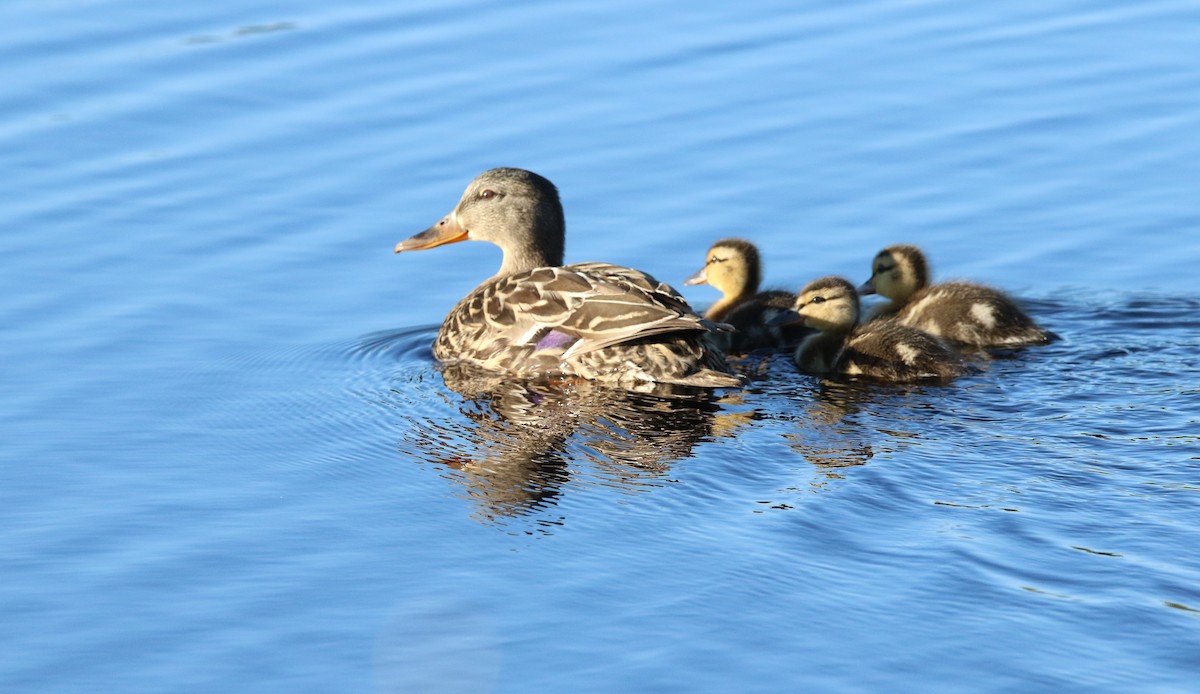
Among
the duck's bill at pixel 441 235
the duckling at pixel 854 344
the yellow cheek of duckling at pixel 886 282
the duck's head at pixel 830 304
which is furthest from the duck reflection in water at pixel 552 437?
the yellow cheek of duckling at pixel 886 282

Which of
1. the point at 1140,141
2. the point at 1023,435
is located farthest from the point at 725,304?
the point at 1140,141

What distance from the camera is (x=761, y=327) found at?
8156 millimetres

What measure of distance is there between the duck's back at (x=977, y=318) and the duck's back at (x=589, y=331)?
1069 millimetres

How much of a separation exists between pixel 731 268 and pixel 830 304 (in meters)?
0.66

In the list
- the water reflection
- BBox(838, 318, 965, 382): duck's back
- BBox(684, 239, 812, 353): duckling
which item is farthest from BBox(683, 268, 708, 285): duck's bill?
the water reflection

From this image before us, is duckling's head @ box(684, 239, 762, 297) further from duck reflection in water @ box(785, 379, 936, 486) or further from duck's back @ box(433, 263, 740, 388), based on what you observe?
duck reflection in water @ box(785, 379, 936, 486)

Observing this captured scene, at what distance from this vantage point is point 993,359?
767 centimetres

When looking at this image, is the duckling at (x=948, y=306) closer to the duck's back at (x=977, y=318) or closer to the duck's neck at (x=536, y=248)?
the duck's back at (x=977, y=318)

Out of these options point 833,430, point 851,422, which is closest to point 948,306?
point 851,422

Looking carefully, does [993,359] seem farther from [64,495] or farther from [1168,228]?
[64,495]

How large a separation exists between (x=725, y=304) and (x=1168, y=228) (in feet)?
7.70

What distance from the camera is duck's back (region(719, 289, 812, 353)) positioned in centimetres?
811

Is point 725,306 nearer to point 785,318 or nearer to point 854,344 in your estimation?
point 785,318

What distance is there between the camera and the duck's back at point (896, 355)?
7336 mm
